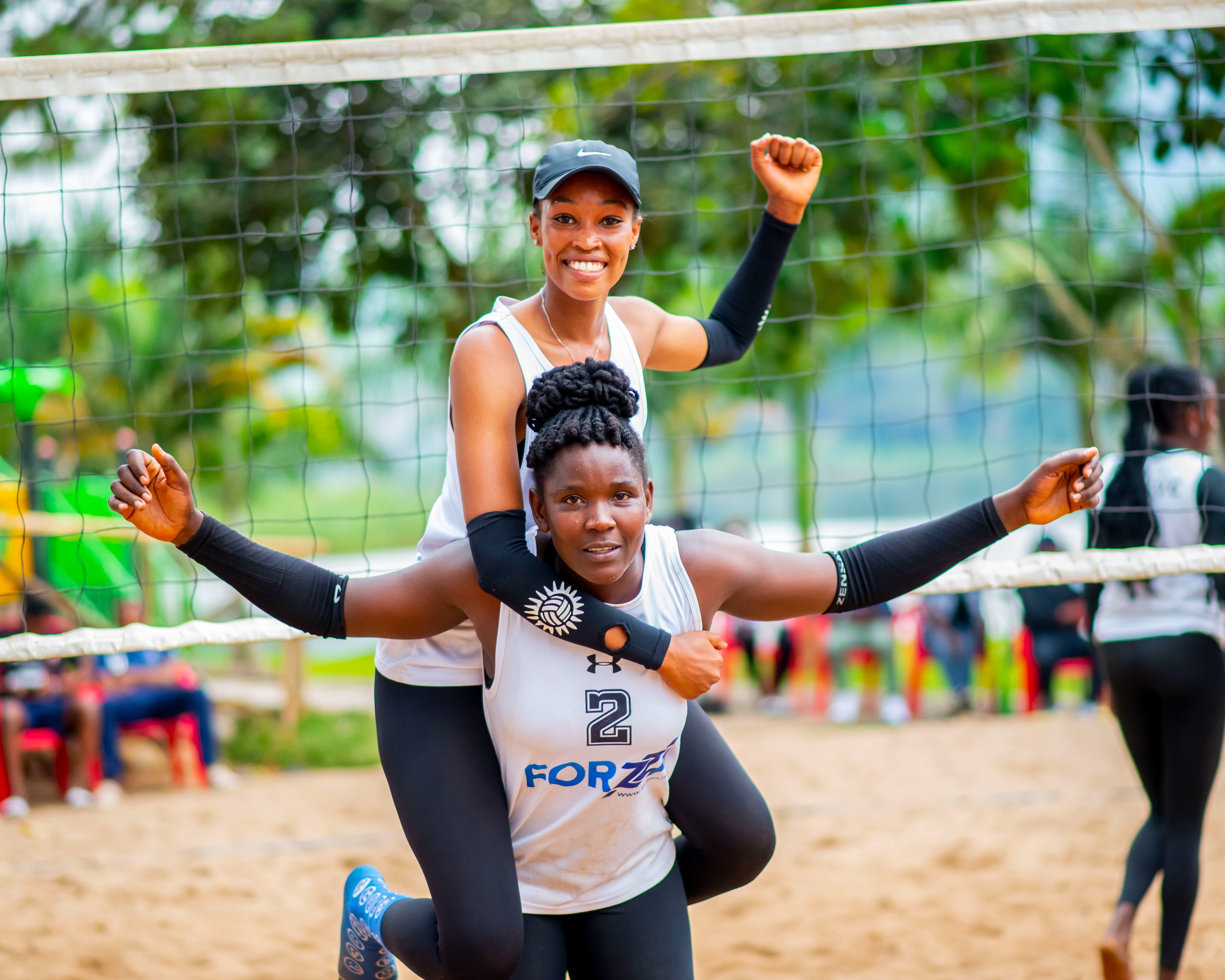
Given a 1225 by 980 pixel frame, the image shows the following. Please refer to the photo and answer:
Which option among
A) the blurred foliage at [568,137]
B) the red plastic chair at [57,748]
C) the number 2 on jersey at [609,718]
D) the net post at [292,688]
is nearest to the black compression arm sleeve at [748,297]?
the number 2 on jersey at [609,718]

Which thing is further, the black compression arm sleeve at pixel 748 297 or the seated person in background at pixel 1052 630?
the seated person in background at pixel 1052 630

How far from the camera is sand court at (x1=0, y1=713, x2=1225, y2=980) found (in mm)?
4297

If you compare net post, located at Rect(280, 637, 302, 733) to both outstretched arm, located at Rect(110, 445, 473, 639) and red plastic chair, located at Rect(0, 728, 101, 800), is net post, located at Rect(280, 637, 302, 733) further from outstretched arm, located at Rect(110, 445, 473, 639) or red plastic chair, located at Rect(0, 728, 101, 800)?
outstretched arm, located at Rect(110, 445, 473, 639)

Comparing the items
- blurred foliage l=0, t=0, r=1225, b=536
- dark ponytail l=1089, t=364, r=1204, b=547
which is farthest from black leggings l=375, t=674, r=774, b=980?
blurred foliage l=0, t=0, r=1225, b=536

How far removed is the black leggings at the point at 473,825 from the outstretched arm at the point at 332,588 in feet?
0.80

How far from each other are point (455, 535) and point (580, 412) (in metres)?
0.45

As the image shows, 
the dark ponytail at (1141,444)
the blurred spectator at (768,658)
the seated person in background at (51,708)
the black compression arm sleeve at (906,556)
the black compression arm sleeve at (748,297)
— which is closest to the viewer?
the black compression arm sleeve at (906,556)

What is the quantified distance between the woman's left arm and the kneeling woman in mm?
562

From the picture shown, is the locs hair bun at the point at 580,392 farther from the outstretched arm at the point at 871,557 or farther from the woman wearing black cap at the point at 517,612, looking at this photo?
the outstretched arm at the point at 871,557

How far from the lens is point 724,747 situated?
102 inches

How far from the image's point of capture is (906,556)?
2.34m

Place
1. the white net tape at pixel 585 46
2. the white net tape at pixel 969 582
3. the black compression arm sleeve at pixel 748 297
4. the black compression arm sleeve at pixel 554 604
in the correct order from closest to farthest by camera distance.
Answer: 1. the black compression arm sleeve at pixel 554 604
2. the black compression arm sleeve at pixel 748 297
3. the white net tape at pixel 969 582
4. the white net tape at pixel 585 46

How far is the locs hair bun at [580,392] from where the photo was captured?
220cm

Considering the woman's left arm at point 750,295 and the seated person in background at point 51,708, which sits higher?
the woman's left arm at point 750,295
